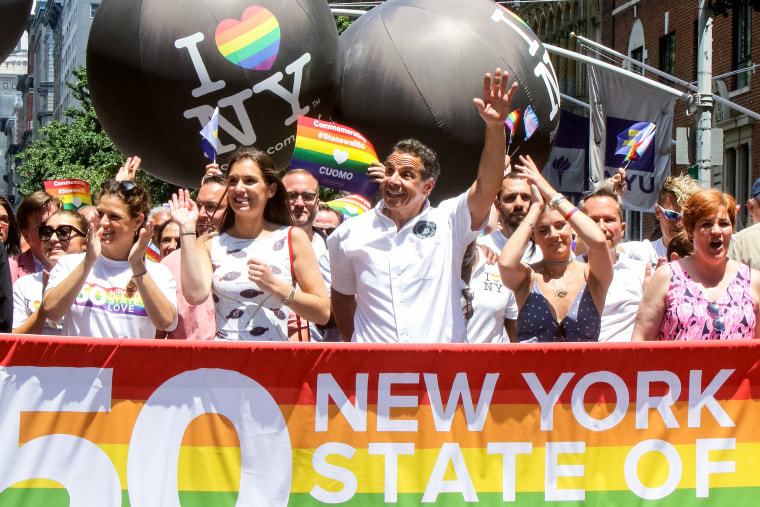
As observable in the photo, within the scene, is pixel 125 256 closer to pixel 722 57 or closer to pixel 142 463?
pixel 142 463

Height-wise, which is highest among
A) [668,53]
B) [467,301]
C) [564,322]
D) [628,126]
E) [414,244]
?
[668,53]

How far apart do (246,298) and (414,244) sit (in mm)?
764

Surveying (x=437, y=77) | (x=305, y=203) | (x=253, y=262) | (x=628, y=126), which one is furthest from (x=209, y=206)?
(x=628, y=126)

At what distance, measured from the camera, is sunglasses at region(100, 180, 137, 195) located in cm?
524

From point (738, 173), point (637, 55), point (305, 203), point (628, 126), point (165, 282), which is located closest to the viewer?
point (165, 282)

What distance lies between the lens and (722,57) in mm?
24109

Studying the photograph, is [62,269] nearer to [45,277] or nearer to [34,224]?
[45,277]

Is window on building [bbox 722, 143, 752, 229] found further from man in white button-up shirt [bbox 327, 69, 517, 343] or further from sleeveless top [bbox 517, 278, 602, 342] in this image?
man in white button-up shirt [bbox 327, 69, 517, 343]

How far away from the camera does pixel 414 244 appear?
4.93m

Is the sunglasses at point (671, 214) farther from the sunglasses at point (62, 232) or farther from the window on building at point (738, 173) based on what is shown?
A: the window on building at point (738, 173)

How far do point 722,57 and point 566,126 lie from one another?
31.8 ft

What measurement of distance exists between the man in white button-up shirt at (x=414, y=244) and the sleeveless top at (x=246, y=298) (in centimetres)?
28

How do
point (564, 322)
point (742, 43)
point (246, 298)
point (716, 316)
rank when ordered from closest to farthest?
point (716, 316), point (246, 298), point (564, 322), point (742, 43)

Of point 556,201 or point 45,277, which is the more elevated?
point 556,201
